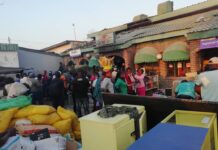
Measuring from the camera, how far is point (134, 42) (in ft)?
50.6

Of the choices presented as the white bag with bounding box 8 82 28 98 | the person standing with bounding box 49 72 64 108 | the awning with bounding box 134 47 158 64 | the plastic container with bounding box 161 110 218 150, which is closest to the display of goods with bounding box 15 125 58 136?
the white bag with bounding box 8 82 28 98

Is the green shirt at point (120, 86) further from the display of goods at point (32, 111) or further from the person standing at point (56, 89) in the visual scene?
the display of goods at point (32, 111)

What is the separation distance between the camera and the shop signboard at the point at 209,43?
10562mm

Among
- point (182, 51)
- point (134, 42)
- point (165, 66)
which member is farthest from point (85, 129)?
point (134, 42)

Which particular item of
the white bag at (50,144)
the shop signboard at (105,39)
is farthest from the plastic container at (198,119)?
the shop signboard at (105,39)

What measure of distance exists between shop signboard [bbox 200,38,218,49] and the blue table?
382 inches

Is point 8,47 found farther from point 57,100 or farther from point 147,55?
point 57,100

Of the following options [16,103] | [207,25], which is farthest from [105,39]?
[16,103]

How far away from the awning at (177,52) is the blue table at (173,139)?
10.9 m

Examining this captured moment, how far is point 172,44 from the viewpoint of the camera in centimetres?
1320

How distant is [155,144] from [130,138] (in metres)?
0.61

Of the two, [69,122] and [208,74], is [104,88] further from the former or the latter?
[208,74]

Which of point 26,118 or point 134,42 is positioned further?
point 134,42

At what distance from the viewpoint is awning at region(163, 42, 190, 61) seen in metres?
12.4
